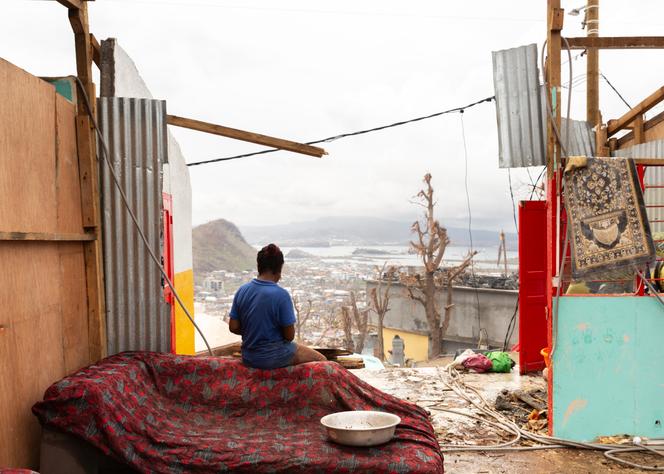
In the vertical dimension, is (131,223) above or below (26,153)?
below

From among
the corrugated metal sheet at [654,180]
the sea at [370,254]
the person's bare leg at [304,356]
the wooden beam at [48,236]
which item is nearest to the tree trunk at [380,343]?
the sea at [370,254]

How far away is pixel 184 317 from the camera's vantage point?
26.8 ft

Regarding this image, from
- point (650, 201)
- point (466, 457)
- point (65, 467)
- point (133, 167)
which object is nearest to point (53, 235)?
point (133, 167)

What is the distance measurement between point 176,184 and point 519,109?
15.5ft

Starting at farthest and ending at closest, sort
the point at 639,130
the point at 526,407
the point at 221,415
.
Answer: the point at 639,130 < the point at 526,407 < the point at 221,415

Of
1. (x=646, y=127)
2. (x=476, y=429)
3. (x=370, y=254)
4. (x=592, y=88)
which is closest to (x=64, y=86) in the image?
(x=476, y=429)

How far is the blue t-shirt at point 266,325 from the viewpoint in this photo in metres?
4.61

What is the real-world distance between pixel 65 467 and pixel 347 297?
21835mm

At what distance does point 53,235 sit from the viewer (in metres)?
3.83

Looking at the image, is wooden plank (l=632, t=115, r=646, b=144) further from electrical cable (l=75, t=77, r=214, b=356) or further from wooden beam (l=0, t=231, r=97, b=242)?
wooden beam (l=0, t=231, r=97, b=242)

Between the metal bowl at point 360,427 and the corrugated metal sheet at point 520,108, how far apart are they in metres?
2.91

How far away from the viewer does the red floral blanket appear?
355 centimetres

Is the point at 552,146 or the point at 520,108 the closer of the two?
the point at 552,146

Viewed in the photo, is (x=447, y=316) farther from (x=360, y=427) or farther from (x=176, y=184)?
(x=360, y=427)
